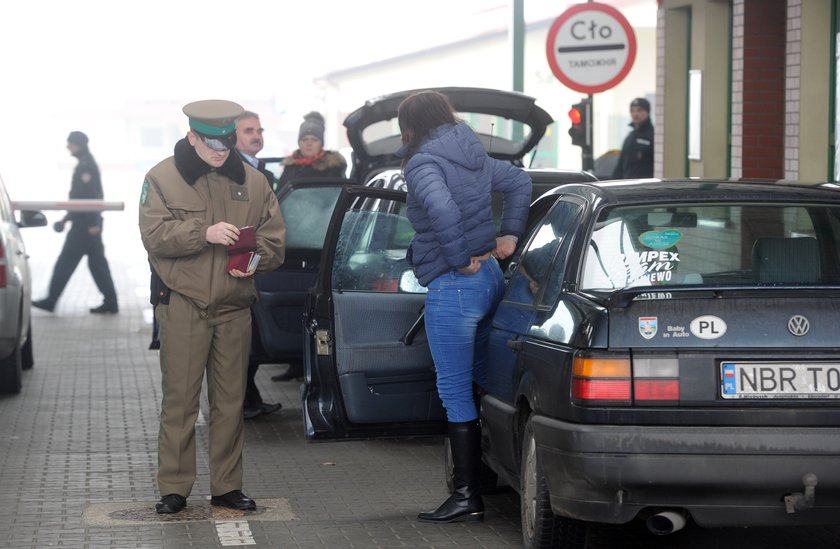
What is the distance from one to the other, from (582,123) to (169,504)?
36.0 ft

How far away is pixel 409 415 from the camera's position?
290 inches

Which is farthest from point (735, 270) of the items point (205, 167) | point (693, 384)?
point (205, 167)

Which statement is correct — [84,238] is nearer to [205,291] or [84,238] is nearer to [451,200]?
[205,291]

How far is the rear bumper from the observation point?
5418 millimetres

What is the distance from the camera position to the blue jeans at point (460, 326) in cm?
689

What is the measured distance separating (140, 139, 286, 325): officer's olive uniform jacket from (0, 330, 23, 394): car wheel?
14.3ft

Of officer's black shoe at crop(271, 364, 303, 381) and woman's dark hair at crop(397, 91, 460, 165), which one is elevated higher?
woman's dark hair at crop(397, 91, 460, 165)

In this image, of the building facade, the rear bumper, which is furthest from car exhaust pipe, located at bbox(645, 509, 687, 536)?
the building facade

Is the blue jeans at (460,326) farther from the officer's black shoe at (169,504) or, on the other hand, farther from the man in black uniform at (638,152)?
the man in black uniform at (638,152)

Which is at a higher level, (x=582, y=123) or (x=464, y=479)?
(x=582, y=123)

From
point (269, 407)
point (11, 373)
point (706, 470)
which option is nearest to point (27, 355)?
point (11, 373)

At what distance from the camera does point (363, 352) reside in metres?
7.42

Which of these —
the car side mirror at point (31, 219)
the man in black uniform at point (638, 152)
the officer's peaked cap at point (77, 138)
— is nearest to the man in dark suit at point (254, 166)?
the car side mirror at point (31, 219)

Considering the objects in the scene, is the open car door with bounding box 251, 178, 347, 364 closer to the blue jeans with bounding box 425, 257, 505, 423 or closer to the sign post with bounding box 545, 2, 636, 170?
the blue jeans with bounding box 425, 257, 505, 423
